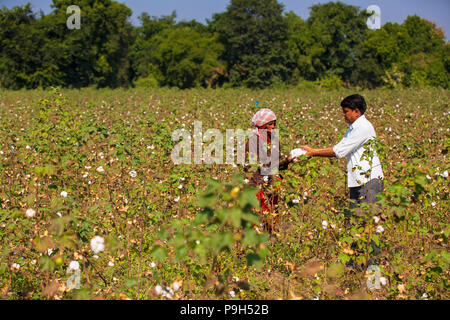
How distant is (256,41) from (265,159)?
187ft

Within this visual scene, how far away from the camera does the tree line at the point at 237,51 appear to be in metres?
49.5

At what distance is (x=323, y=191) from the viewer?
4.47 m

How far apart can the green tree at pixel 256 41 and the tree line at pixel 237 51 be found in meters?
0.15

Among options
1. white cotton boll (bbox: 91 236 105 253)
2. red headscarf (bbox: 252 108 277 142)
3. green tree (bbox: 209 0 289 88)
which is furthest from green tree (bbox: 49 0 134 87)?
white cotton boll (bbox: 91 236 105 253)

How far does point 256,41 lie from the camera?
58.2 metres

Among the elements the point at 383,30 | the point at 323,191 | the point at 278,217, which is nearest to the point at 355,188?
the point at 323,191

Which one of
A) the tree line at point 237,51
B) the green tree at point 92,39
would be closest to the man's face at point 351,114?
the tree line at point 237,51

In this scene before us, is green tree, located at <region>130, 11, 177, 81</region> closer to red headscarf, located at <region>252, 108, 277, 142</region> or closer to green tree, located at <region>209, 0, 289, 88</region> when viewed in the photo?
green tree, located at <region>209, 0, 289, 88</region>

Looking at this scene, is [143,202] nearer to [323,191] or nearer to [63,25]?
[323,191]

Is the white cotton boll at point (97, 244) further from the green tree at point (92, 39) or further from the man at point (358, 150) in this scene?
the green tree at point (92, 39)

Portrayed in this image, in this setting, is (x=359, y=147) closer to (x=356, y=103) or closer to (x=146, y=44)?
(x=356, y=103)

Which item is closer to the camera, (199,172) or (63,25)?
(199,172)

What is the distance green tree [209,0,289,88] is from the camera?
5662 centimetres
